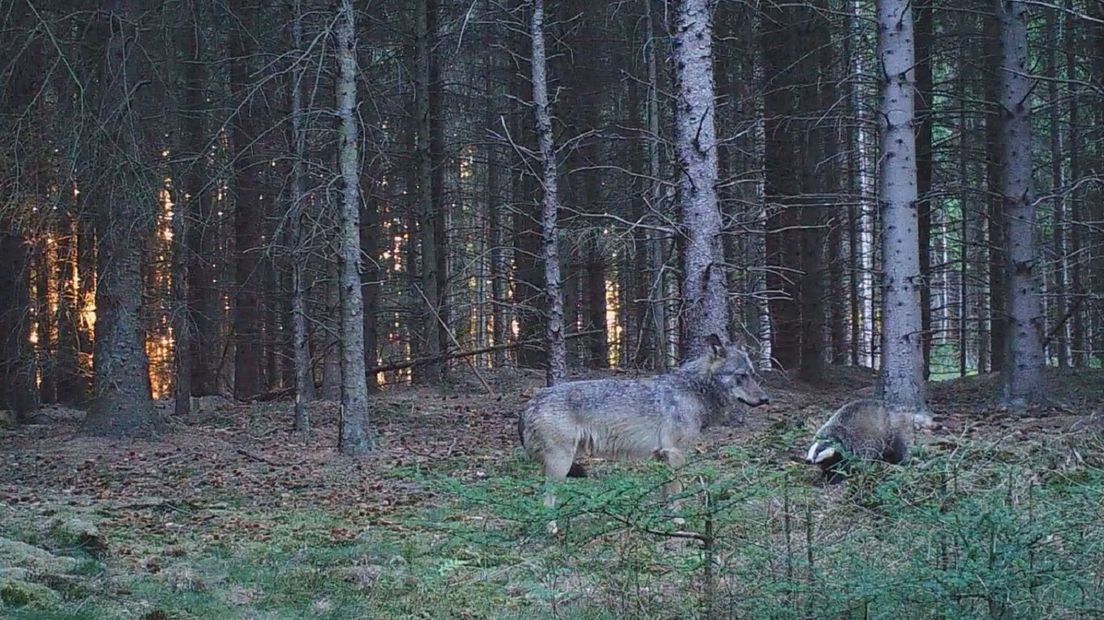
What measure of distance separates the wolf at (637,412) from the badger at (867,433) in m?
0.88

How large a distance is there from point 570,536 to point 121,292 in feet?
36.1

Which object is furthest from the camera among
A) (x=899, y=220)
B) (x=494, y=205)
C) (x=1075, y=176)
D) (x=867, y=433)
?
(x=494, y=205)

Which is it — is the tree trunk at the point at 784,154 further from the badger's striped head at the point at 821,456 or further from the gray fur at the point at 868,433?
the badger's striped head at the point at 821,456

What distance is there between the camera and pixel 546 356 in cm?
1480

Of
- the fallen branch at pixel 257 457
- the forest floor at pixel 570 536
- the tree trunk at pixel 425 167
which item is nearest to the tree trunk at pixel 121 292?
the forest floor at pixel 570 536

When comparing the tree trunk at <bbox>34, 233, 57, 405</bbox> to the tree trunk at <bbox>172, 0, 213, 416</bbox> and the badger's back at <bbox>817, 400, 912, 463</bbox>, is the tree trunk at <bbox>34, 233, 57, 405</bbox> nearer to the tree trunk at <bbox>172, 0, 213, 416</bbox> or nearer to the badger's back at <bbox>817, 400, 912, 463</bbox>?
the tree trunk at <bbox>172, 0, 213, 416</bbox>

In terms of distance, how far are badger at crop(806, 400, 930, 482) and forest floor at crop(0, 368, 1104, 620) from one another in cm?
28

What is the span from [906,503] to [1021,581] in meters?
0.67

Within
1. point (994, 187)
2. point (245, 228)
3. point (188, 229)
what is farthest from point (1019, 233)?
point (245, 228)

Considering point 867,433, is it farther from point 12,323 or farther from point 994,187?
point 12,323

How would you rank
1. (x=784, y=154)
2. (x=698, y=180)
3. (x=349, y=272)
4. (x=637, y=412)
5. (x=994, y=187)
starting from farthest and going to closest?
(x=784, y=154) → (x=994, y=187) → (x=349, y=272) → (x=698, y=180) → (x=637, y=412)

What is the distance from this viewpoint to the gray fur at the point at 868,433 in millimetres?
9507

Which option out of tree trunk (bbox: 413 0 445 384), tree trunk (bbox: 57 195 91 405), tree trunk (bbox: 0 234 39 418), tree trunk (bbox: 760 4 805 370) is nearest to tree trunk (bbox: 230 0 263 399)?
tree trunk (bbox: 57 195 91 405)

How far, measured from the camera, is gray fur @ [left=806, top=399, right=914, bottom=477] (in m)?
9.51
